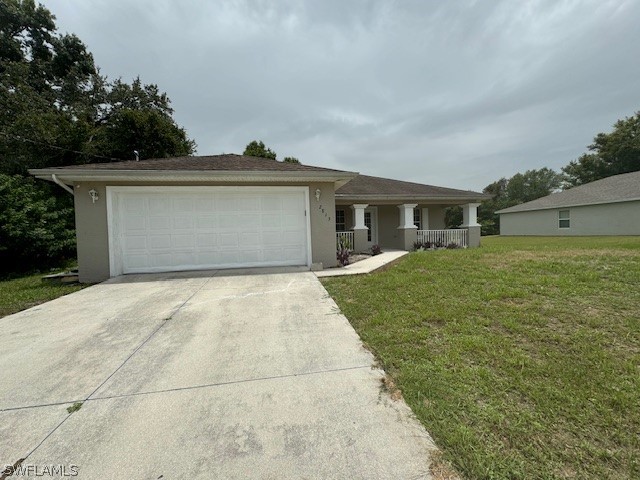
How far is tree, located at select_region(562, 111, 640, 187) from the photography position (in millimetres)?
28266

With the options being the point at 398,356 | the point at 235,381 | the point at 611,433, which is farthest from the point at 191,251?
the point at 611,433

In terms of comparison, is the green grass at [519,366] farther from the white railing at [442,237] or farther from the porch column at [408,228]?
the white railing at [442,237]

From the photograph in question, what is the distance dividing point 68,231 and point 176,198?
6.31 meters

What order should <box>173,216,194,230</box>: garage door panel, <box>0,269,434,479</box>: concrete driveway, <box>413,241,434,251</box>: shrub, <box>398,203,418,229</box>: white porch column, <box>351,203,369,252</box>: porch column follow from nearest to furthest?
<box>0,269,434,479</box>: concrete driveway
<box>173,216,194,230</box>: garage door panel
<box>351,203,369,252</box>: porch column
<box>398,203,418,229</box>: white porch column
<box>413,241,434,251</box>: shrub

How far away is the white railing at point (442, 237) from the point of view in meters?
12.0

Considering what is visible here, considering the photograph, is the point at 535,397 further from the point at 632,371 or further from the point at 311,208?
the point at 311,208

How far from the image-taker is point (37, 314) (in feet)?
14.7

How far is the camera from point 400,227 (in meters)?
12.0

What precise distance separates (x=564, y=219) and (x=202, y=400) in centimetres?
2577

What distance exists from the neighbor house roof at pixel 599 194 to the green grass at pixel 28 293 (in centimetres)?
2588

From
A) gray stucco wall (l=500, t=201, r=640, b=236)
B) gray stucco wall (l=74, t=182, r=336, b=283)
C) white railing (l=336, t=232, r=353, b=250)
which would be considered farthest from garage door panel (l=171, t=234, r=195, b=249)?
gray stucco wall (l=500, t=201, r=640, b=236)

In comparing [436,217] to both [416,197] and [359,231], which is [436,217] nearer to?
[416,197]

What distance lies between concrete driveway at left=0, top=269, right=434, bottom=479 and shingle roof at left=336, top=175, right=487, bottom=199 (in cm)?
809

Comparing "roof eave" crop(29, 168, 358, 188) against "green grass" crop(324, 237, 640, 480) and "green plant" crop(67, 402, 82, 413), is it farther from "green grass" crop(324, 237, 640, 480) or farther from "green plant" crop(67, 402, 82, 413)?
"green plant" crop(67, 402, 82, 413)
